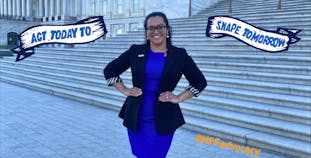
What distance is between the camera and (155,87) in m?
2.73

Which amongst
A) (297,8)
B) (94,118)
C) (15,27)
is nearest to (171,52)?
(94,118)

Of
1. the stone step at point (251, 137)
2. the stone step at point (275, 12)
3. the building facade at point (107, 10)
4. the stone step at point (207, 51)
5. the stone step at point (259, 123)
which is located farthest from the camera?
the building facade at point (107, 10)

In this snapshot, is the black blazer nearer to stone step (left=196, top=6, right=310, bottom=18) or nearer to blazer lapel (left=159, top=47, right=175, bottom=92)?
blazer lapel (left=159, top=47, right=175, bottom=92)

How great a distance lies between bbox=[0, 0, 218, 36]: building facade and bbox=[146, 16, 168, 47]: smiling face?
15131 mm

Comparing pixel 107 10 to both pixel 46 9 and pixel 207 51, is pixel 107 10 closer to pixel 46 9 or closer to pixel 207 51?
pixel 46 9

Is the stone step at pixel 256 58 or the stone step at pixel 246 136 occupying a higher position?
the stone step at pixel 256 58

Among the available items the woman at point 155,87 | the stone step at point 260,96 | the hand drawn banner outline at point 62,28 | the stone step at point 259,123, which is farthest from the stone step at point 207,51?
the woman at point 155,87

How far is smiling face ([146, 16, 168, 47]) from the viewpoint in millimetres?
2650

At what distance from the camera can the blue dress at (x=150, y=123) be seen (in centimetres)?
272

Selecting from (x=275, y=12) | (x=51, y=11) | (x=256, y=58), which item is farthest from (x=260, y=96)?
(x=51, y=11)

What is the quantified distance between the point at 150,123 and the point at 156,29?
2.77 feet

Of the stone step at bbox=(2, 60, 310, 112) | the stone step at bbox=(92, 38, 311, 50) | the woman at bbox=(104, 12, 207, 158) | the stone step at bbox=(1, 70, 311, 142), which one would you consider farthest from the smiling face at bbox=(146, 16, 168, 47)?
the stone step at bbox=(92, 38, 311, 50)

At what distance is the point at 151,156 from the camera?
2.90 meters

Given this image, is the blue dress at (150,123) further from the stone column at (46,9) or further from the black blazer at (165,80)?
the stone column at (46,9)
